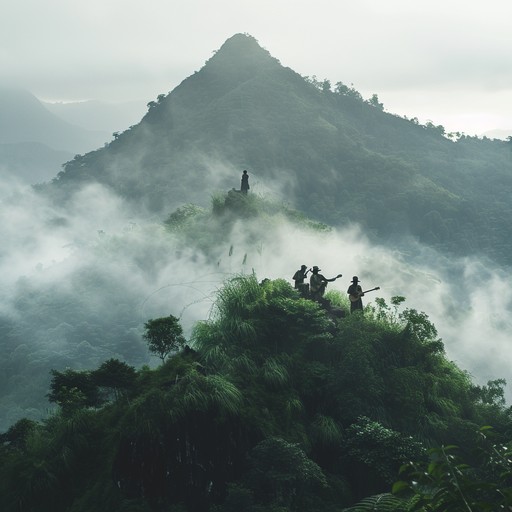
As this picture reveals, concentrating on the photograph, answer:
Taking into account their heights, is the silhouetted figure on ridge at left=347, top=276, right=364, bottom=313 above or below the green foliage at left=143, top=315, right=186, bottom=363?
above

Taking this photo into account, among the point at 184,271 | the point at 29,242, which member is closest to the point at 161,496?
the point at 184,271

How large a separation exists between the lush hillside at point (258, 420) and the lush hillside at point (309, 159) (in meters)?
93.4

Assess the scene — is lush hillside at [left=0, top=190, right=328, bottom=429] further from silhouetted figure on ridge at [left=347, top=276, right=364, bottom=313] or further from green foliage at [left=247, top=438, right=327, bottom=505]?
green foliage at [left=247, top=438, right=327, bottom=505]

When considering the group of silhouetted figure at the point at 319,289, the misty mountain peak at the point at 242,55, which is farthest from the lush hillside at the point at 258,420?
the misty mountain peak at the point at 242,55

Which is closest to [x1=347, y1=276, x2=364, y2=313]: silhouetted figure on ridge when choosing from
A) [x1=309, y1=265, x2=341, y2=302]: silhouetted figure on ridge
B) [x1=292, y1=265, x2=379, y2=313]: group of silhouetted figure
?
[x1=292, y1=265, x2=379, y2=313]: group of silhouetted figure

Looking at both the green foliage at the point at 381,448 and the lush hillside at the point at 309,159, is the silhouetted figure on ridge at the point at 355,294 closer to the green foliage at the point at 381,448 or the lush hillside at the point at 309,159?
the green foliage at the point at 381,448

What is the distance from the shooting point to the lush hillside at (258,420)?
10.8 metres

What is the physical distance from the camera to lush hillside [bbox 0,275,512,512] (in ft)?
35.4

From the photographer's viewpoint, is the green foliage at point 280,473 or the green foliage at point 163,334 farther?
the green foliage at point 163,334

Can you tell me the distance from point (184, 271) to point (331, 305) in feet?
99.0

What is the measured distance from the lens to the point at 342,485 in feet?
39.1

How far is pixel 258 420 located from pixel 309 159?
120680mm

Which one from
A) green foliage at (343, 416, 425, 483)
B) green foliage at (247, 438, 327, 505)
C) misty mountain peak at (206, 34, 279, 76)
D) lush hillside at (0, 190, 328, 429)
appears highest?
misty mountain peak at (206, 34, 279, 76)

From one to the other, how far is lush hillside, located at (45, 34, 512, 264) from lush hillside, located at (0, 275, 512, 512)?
93.4 meters
